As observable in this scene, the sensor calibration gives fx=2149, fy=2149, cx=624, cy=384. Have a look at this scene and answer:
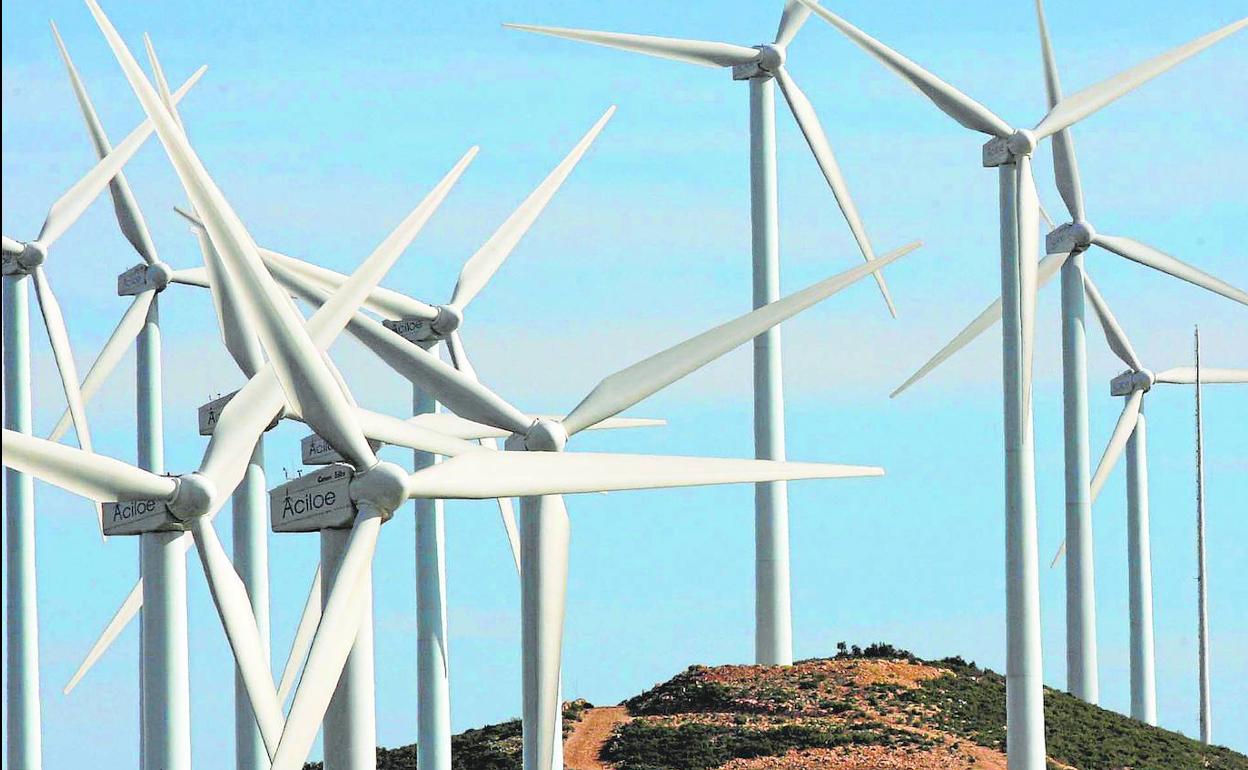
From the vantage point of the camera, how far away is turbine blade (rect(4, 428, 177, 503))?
37.5 m

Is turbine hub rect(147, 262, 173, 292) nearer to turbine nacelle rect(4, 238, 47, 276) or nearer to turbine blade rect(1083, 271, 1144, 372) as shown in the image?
turbine nacelle rect(4, 238, 47, 276)

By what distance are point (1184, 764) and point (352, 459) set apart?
136 feet

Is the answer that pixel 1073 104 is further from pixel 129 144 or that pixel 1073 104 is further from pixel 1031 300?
pixel 129 144

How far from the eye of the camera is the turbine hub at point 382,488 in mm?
37719

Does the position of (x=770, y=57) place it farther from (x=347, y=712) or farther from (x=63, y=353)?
(x=347, y=712)

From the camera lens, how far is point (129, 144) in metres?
63.9

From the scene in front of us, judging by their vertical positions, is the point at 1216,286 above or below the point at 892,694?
above

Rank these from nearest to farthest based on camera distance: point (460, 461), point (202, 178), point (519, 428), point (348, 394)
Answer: point (202, 178), point (460, 461), point (519, 428), point (348, 394)

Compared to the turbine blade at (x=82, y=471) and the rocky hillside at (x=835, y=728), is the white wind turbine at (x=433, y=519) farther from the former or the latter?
the turbine blade at (x=82, y=471)

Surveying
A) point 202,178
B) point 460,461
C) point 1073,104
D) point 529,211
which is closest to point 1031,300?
point 1073,104

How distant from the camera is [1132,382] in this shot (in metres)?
81.5

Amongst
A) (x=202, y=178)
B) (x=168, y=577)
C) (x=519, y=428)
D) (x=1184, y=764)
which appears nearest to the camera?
(x=202, y=178)

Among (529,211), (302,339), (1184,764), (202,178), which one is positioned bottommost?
(1184,764)

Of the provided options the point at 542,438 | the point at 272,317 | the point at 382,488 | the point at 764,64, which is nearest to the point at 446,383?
the point at 542,438
